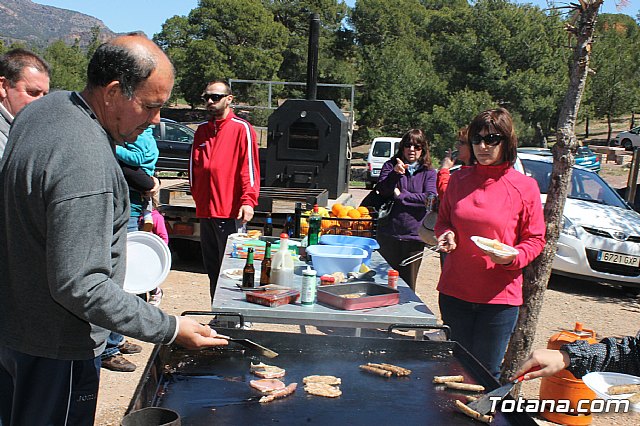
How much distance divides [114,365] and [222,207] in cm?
157

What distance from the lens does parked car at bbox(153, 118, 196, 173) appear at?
819 inches

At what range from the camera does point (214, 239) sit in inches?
227

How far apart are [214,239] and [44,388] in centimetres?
369

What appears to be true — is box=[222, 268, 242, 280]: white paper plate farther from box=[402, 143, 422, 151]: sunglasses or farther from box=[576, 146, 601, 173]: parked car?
box=[576, 146, 601, 173]: parked car

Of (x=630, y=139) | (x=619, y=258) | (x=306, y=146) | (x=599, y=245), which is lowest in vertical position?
(x=619, y=258)

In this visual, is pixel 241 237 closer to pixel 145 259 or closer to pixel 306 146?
pixel 145 259

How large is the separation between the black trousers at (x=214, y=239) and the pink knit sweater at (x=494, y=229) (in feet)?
8.18

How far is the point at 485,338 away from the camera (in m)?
3.64

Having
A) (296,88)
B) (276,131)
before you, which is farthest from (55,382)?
(296,88)

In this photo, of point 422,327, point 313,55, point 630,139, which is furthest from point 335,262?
point 630,139

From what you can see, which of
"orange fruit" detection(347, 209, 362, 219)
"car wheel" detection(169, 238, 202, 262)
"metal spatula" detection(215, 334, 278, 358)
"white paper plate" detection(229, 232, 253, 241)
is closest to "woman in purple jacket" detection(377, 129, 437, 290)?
"orange fruit" detection(347, 209, 362, 219)

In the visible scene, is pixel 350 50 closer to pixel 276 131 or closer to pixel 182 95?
pixel 182 95

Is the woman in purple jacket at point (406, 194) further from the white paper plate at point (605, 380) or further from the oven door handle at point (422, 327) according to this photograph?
the white paper plate at point (605, 380)

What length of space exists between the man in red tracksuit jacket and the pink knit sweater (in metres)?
2.37
